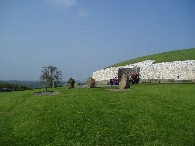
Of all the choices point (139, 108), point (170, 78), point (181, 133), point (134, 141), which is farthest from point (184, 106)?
point (170, 78)

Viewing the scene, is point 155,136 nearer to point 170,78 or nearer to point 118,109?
point 118,109

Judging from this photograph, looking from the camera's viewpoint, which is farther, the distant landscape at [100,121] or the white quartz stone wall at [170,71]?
the white quartz stone wall at [170,71]

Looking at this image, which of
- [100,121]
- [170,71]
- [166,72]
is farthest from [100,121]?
[166,72]

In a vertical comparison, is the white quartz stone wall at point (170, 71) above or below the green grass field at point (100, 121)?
above

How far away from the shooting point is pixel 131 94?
26.6m

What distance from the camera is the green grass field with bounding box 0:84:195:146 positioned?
50.5 feet

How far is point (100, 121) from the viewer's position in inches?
715

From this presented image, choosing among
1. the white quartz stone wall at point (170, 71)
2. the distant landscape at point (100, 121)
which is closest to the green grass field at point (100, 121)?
the distant landscape at point (100, 121)

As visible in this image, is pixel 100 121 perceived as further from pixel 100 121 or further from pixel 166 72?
pixel 166 72

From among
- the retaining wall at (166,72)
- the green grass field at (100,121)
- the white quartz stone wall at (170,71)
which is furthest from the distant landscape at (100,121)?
the white quartz stone wall at (170,71)

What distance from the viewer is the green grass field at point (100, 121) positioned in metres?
15.4

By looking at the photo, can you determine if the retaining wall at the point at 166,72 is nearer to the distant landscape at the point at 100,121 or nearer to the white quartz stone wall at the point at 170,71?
the white quartz stone wall at the point at 170,71

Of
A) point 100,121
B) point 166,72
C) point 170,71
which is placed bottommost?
point 100,121

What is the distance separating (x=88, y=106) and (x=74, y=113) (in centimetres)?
216
